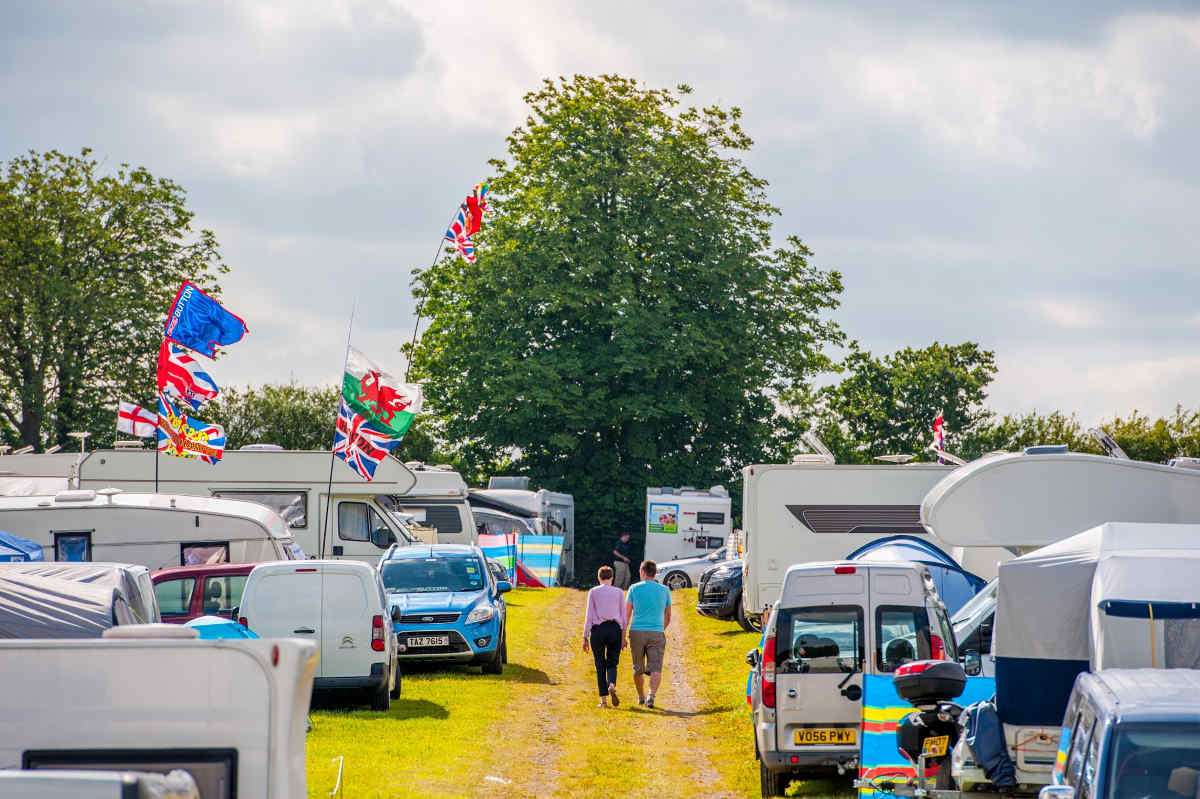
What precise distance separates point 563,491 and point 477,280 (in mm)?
7378

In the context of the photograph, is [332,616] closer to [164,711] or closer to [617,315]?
[164,711]

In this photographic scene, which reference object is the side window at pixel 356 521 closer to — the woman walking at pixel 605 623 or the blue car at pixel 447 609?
the blue car at pixel 447 609

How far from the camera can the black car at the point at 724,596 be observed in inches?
1123

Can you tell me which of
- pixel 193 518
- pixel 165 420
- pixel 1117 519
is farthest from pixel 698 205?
pixel 1117 519

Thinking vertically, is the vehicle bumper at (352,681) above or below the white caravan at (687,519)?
below

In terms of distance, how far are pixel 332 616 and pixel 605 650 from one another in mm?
3525

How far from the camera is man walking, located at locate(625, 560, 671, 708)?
58.0 ft

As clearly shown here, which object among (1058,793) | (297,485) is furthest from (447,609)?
(1058,793)

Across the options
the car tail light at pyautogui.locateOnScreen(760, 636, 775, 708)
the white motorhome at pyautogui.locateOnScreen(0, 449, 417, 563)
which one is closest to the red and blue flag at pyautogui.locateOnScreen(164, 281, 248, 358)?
the white motorhome at pyautogui.locateOnScreen(0, 449, 417, 563)

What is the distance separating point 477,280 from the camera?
1761 inches

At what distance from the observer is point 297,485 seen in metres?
29.7

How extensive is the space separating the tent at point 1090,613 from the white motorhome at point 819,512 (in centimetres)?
1466

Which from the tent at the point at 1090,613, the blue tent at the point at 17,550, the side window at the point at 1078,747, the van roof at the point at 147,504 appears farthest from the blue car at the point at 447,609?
the side window at the point at 1078,747

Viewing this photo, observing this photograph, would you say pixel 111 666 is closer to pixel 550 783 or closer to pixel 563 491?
pixel 550 783
